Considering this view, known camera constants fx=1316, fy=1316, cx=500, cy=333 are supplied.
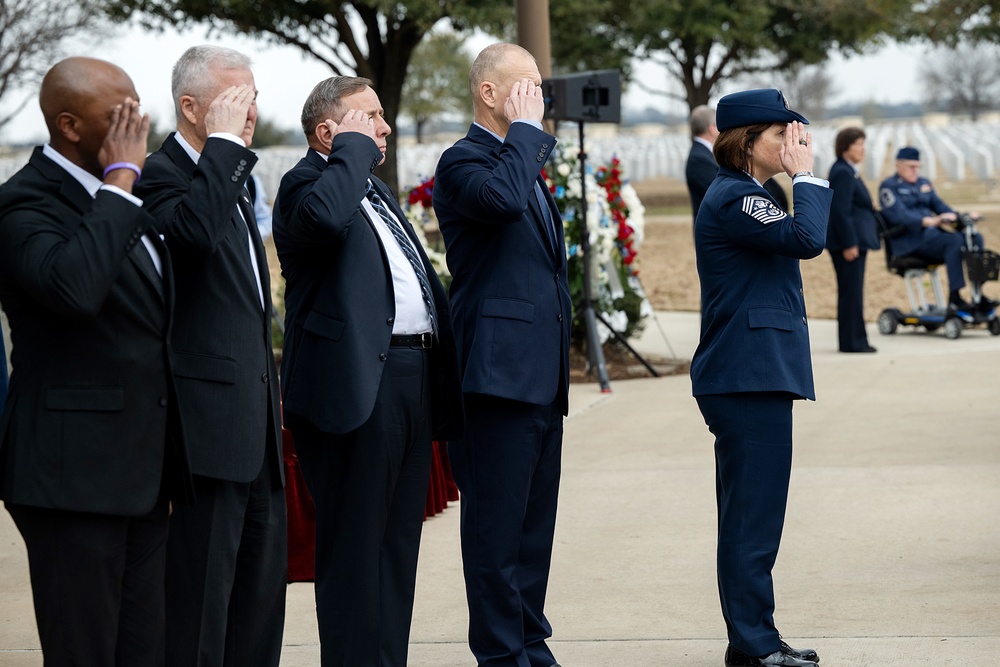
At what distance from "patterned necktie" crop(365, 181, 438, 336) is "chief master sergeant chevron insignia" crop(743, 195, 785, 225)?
0.99 m

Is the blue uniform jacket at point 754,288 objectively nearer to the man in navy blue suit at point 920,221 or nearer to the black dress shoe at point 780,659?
the black dress shoe at point 780,659

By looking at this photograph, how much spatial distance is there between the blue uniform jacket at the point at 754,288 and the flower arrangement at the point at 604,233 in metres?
5.86

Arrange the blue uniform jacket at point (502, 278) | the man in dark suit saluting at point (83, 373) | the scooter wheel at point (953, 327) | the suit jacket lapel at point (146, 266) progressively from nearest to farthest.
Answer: the man in dark suit saluting at point (83, 373)
the suit jacket lapel at point (146, 266)
the blue uniform jacket at point (502, 278)
the scooter wheel at point (953, 327)

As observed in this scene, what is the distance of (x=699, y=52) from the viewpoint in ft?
120

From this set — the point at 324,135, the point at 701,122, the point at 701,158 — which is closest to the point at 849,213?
the point at 701,122

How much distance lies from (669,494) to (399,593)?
3.00m

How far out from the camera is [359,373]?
140 inches

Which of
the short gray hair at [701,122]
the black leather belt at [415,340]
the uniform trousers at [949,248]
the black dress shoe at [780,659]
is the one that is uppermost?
the short gray hair at [701,122]

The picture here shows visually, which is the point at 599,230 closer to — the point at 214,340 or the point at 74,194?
the point at 214,340

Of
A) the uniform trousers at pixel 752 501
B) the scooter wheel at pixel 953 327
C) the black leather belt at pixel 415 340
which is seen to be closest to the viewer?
the black leather belt at pixel 415 340

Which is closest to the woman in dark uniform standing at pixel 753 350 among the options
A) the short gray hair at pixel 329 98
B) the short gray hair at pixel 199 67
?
the short gray hair at pixel 329 98

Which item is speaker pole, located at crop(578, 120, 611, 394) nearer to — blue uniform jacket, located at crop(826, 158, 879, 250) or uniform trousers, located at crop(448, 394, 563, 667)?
blue uniform jacket, located at crop(826, 158, 879, 250)

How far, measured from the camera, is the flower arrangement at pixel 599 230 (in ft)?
33.7

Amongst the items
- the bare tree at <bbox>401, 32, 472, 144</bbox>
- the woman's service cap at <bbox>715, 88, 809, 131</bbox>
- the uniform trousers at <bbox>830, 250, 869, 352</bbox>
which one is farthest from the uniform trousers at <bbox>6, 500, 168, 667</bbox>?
the bare tree at <bbox>401, 32, 472, 144</bbox>
